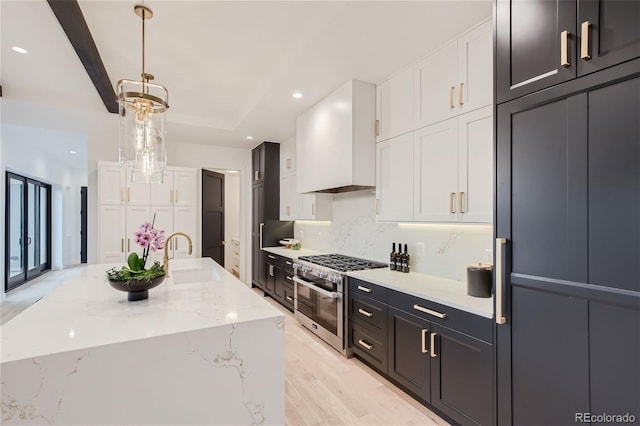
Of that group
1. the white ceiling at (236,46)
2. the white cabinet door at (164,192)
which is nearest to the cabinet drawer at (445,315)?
the white ceiling at (236,46)

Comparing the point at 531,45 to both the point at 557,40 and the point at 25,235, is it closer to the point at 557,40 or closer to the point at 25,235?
the point at 557,40

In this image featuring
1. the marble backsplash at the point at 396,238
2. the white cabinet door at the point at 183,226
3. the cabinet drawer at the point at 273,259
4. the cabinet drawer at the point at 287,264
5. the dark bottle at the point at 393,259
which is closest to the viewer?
the marble backsplash at the point at 396,238

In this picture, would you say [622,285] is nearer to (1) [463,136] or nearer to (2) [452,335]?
(2) [452,335]

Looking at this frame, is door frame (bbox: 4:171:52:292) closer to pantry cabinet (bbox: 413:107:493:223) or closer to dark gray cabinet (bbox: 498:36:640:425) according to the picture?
pantry cabinet (bbox: 413:107:493:223)

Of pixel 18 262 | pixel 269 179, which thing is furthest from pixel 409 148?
pixel 18 262

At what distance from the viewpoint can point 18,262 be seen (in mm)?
6082

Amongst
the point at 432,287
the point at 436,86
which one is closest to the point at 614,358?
the point at 432,287

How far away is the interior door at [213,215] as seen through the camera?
5.38 m

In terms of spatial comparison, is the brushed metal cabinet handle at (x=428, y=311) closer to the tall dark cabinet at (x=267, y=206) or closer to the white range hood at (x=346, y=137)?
the white range hood at (x=346, y=137)

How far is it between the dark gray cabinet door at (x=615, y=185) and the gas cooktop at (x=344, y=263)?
197 cm

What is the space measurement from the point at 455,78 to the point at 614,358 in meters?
1.85

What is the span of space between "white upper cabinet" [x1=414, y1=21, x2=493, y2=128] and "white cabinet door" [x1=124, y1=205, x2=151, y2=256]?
13.0ft

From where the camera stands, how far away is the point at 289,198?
193 inches
